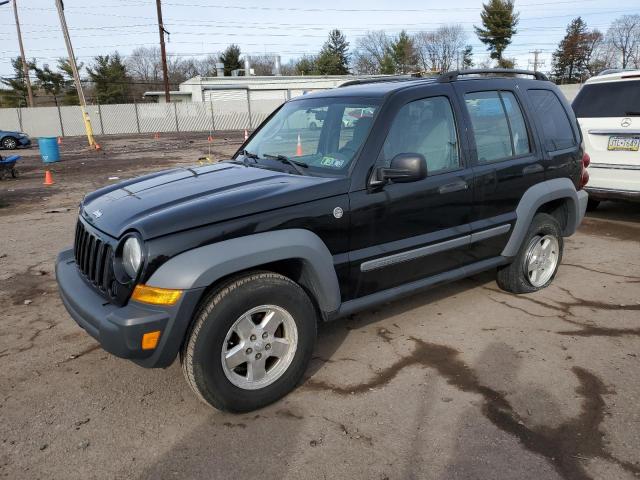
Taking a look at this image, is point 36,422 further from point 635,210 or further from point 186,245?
point 635,210

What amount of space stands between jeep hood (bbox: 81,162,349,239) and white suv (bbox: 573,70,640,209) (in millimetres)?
4977

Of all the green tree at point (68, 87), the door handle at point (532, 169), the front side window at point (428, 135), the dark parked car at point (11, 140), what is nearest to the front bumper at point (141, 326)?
the front side window at point (428, 135)

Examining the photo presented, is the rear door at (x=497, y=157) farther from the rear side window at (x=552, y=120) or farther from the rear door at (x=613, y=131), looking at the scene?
the rear door at (x=613, y=131)

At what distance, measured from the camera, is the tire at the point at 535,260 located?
4.64m

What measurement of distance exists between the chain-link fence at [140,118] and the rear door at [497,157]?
35532 mm

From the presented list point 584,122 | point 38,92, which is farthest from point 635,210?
point 38,92

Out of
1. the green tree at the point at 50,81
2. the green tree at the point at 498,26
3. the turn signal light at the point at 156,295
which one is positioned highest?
the green tree at the point at 498,26

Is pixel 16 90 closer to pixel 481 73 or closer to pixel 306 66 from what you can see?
pixel 306 66

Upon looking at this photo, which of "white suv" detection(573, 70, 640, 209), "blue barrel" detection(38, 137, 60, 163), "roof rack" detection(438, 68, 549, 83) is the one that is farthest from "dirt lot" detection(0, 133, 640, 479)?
"blue barrel" detection(38, 137, 60, 163)

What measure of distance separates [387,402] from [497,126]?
2456 millimetres

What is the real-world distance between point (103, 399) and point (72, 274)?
86 centimetres

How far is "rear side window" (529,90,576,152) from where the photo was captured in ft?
15.1

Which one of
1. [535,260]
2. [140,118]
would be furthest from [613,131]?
[140,118]

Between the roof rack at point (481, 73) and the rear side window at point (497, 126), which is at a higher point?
the roof rack at point (481, 73)
